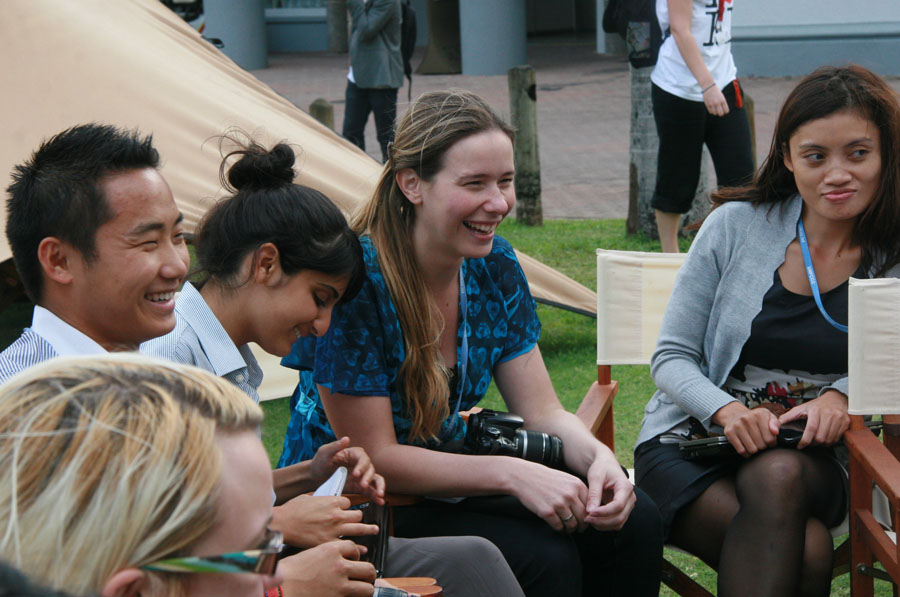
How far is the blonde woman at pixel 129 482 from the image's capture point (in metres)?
1.02

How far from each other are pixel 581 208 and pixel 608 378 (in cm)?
601

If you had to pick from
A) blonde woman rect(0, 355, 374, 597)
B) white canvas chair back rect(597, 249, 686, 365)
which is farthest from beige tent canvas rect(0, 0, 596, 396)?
blonde woman rect(0, 355, 374, 597)

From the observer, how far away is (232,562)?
1.09 m

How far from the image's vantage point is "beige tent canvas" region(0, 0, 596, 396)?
4469 mm

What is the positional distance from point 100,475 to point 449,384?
5.56 feet

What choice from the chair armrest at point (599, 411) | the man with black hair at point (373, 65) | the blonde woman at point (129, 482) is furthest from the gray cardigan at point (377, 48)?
the blonde woman at point (129, 482)

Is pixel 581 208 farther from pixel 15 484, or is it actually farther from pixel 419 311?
pixel 15 484

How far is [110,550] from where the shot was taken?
40.4 inches


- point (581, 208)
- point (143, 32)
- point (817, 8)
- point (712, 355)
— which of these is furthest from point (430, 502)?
point (817, 8)

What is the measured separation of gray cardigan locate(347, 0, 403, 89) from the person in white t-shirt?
3.34 metres

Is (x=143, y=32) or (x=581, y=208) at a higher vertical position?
(x=143, y=32)

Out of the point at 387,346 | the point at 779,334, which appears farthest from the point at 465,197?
the point at 779,334

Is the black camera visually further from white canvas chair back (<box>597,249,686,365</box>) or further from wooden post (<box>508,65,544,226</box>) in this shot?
wooden post (<box>508,65,544,226</box>)

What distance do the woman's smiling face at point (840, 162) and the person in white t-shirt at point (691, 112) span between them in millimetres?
2624
